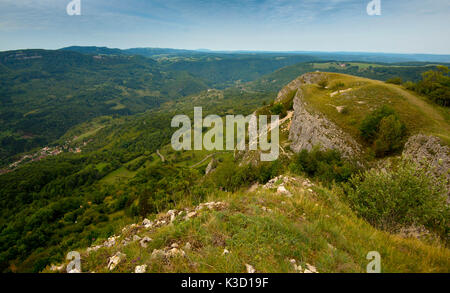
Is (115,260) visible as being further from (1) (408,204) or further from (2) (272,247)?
(1) (408,204)

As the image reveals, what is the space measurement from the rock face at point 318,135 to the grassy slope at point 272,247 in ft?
75.1

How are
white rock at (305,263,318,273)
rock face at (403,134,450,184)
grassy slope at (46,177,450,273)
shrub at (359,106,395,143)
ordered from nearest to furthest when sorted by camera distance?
white rock at (305,263,318,273)
grassy slope at (46,177,450,273)
rock face at (403,134,450,184)
shrub at (359,106,395,143)

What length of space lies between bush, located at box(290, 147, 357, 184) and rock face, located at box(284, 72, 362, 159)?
1.60 meters

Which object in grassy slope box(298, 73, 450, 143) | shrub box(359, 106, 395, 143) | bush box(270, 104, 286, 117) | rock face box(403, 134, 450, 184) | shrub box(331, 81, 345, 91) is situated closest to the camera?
rock face box(403, 134, 450, 184)

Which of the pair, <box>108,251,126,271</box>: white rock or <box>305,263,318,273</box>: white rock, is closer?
<box>305,263,318,273</box>: white rock

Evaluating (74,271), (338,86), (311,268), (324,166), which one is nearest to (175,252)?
(74,271)

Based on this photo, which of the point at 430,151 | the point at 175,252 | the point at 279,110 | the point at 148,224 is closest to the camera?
the point at 175,252

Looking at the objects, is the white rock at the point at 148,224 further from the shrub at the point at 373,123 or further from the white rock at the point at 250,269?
the shrub at the point at 373,123

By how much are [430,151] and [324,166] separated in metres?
10.4

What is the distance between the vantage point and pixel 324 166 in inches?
1004

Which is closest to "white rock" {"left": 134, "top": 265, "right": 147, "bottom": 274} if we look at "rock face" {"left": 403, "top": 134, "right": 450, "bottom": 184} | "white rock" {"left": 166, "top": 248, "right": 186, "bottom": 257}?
"white rock" {"left": 166, "top": 248, "right": 186, "bottom": 257}

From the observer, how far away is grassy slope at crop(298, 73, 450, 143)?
23047 mm

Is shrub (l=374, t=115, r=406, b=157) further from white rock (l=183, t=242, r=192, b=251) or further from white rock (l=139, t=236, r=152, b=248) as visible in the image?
white rock (l=139, t=236, r=152, b=248)

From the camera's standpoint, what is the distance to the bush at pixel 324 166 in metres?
23.1
